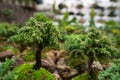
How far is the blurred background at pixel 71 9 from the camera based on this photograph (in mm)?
8414

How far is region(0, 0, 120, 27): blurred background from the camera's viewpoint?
841 cm

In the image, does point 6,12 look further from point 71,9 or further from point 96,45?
point 96,45

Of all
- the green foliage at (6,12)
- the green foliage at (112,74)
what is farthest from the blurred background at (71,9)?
the green foliage at (112,74)

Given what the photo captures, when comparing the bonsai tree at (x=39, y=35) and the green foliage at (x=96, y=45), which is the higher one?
the bonsai tree at (x=39, y=35)

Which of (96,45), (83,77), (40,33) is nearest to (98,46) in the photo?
(96,45)

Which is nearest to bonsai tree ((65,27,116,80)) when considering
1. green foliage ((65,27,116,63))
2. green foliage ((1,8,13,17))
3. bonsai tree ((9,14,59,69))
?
green foliage ((65,27,116,63))

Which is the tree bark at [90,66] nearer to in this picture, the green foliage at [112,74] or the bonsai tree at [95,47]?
the bonsai tree at [95,47]

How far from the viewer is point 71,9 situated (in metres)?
8.70

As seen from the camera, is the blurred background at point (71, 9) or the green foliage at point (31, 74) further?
the blurred background at point (71, 9)

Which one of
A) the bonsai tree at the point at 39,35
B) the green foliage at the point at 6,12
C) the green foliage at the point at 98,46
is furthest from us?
the green foliage at the point at 6,12

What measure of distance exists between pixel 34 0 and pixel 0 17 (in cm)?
133

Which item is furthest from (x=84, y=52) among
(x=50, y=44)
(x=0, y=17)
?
(x=0, y=17)

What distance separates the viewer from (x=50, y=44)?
2.80m

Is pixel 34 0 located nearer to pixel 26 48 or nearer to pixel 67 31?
pixel 67 31
